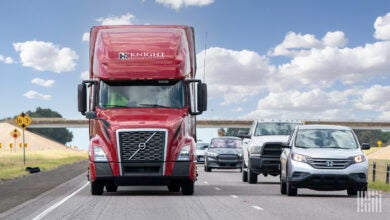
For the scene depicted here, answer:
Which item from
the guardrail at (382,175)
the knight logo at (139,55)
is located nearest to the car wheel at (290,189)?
the knight logo at (139,55)

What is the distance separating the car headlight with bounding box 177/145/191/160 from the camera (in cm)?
2114

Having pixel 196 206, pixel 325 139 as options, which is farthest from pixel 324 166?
pixel 196 206

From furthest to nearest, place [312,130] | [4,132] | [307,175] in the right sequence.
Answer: [4,132], [312,130], [307,175]

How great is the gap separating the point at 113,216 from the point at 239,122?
488ft

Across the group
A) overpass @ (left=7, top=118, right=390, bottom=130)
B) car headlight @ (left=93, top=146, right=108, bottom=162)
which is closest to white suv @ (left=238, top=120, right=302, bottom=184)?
car headlight @ (left=93, top=146, right=108, bottom=162)

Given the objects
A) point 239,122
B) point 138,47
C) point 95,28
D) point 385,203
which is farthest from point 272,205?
point 239,122

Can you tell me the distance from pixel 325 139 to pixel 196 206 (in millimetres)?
5352

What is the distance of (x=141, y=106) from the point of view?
2148cm

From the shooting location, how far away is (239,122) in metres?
164

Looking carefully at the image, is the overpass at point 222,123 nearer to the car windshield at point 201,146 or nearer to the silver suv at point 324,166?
the car windshield at point 201,146

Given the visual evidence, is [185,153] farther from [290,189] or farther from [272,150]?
[272,150]

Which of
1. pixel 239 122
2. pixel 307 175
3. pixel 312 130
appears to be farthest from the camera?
pixel 239 122

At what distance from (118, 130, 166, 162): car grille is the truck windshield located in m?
0.93

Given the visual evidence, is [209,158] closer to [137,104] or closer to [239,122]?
[137,104]
